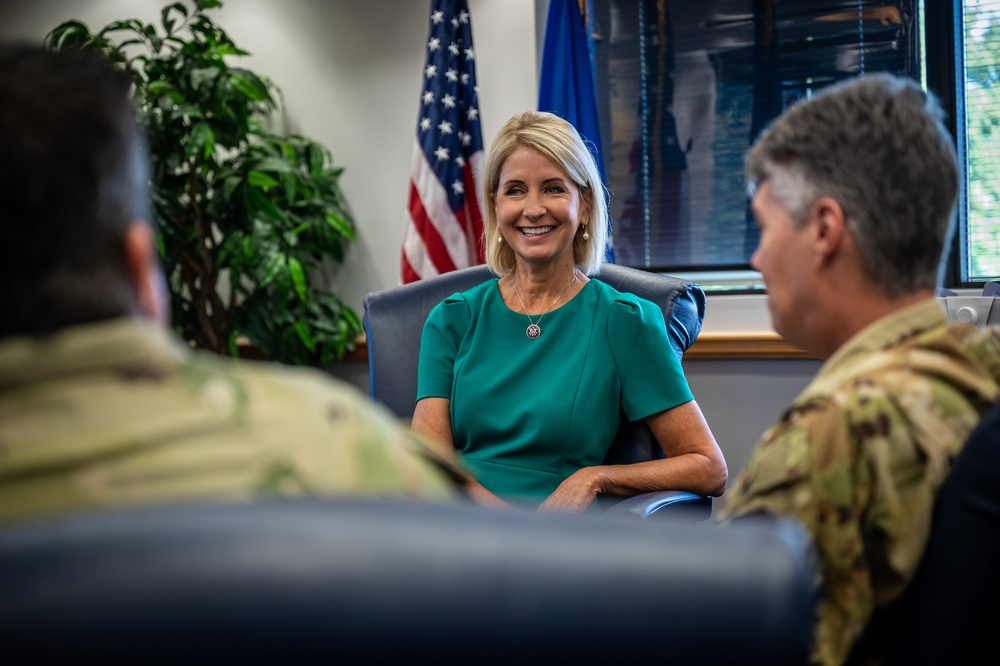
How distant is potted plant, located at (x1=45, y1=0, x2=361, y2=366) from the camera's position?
399 cm

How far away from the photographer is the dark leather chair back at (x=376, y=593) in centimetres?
48

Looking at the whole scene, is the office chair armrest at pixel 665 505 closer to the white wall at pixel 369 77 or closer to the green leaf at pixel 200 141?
the white wall at pixel 369 77

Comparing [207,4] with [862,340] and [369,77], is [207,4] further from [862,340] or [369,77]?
[862,340]

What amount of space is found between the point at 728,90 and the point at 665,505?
2.49 meters

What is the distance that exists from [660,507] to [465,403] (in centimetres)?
58

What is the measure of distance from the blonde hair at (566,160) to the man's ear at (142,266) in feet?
5.99

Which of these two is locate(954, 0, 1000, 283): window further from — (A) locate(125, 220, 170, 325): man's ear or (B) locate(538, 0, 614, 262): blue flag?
(A) locate(125, 220, 170, 325): man's ear

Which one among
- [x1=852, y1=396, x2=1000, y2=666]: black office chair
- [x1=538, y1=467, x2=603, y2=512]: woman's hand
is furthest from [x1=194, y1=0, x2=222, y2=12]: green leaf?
[x1=852, y1=396, x2=1000, y2=666]: black office chair

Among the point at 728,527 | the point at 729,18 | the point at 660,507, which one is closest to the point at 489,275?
the point at 660,507

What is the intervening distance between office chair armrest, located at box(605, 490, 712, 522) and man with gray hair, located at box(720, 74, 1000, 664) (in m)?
0.85

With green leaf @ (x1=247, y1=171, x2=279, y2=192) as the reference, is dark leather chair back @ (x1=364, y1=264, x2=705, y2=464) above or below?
below

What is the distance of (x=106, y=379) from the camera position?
0.66 meters

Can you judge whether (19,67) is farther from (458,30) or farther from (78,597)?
(458,30)

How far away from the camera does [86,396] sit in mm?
642
